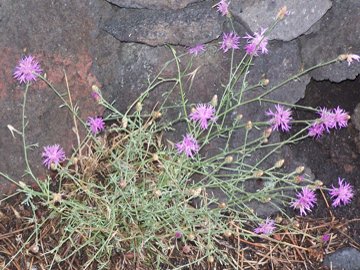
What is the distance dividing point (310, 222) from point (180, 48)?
0.86m

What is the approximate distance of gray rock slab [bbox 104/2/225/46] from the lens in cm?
320

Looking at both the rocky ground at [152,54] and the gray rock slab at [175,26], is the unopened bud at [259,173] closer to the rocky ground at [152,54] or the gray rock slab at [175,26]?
the rocky ground at [152,54]

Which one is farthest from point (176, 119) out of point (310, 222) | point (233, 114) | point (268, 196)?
point (310, 222)

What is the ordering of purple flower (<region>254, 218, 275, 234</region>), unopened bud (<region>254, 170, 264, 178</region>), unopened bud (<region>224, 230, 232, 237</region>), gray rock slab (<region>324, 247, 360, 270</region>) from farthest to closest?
gray rock slab (<region>324, 247, 360, 270</region>), purple flower (<region>254, 218, 275, 234</region>), unopened bud (<region>224, 230, 232, 237</region>), unopened bud (<region>254, 170, 264, 178</region>)

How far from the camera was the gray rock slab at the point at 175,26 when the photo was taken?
3195 millimetres

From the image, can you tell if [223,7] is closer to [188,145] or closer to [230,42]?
[230,42]

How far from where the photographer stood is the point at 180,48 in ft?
10.7

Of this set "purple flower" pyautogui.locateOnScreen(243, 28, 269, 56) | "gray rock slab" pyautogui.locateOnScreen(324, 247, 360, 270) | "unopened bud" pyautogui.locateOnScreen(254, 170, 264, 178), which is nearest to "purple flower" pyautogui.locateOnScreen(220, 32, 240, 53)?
"purple flower" pyautogui.locateOnScreen(243, 28, 269, 56)

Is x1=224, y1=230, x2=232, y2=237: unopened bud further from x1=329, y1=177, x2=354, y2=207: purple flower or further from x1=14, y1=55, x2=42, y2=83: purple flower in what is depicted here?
x1=14, y1=55, x2=42, y2=83: purple flower

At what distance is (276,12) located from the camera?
10.4ft

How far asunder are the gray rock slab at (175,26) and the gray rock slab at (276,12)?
91 millimetres

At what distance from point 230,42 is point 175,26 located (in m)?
0.23

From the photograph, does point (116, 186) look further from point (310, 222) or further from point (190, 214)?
point (310, 222)

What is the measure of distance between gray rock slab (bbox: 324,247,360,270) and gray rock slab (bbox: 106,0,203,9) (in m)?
1.13
